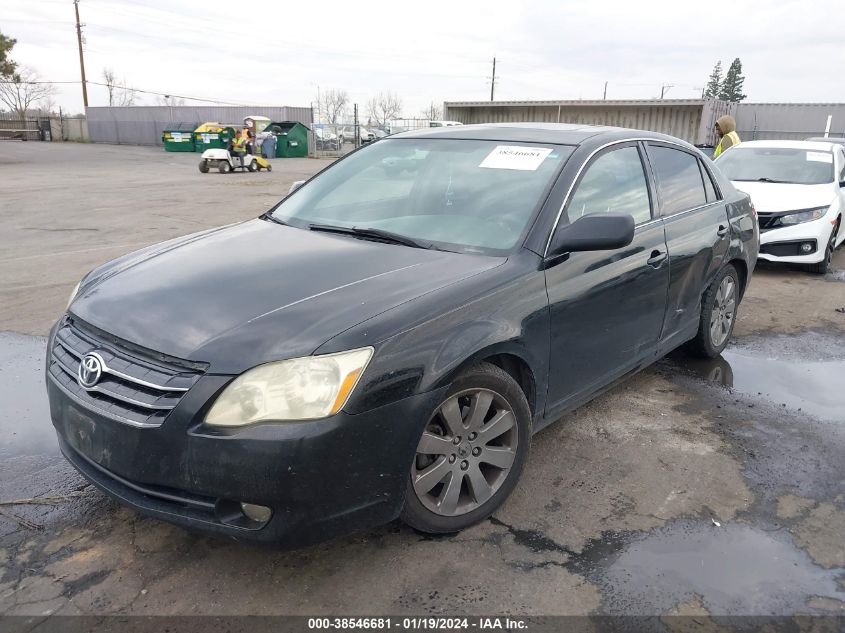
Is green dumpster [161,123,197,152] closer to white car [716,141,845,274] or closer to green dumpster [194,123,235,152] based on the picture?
green dumpster [194,123,235,152]

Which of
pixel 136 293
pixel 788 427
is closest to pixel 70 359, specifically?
pixel 136 293

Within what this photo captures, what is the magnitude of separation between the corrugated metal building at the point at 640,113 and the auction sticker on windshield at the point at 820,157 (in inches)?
478

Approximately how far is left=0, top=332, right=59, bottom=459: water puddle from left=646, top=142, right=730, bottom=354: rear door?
3.61m

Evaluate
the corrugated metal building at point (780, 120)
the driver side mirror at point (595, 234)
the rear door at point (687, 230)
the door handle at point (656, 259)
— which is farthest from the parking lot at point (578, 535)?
the corrugated metal building at point (780, 120)

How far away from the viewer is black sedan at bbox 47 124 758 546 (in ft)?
7.39

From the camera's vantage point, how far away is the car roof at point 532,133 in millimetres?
3699

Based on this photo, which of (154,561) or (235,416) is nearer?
(235,416)

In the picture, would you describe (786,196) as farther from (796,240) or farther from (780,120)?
(780,120)

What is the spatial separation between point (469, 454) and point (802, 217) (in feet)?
22.8

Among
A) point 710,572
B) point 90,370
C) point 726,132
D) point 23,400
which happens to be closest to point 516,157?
point 710,572

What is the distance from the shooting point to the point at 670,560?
8.92 ft

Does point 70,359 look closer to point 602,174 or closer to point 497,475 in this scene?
point 497,475

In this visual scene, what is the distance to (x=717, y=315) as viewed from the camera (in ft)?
16.2

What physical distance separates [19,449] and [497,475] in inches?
98.6
